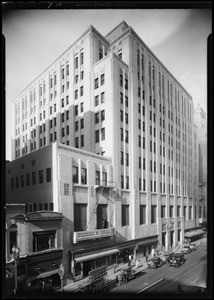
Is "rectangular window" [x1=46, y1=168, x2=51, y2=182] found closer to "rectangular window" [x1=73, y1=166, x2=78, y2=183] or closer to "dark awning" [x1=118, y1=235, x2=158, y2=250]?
"rectangular window" [x1=73, y1=166, x2=78, y2=183]

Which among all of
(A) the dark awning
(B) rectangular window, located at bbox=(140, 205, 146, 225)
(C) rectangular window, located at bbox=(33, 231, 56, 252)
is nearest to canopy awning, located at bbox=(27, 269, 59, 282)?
(C) rectangular window, located at bbox=(33, 231, 56, 252)

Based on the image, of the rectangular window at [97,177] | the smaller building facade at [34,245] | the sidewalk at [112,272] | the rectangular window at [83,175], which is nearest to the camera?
the smaller building facade at [34,245]

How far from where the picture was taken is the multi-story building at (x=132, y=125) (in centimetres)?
2180

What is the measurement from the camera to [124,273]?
15.6m

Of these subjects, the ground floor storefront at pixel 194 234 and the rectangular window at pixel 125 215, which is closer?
the rectangular window at pixel 125 215

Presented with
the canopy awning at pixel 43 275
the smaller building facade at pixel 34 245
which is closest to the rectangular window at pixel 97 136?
the smaller building facade at pixel 34 245

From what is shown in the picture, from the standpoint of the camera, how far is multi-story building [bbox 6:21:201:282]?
21797 millimetres

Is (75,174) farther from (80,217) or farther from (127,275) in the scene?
(127,275)

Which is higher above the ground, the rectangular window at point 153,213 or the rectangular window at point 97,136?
the rectangular window at point 97,136

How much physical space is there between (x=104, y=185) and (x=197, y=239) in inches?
762

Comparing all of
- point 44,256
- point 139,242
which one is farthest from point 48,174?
point 139,242

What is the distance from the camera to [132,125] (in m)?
23.2

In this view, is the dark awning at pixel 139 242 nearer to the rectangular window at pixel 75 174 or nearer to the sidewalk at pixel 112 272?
the sidewalk at pixel 112 272
